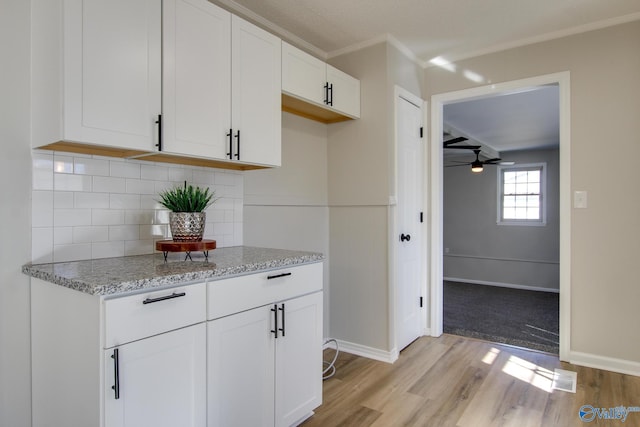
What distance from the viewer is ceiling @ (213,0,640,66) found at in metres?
2.36

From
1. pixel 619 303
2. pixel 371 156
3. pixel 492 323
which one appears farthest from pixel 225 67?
pixel 492 323

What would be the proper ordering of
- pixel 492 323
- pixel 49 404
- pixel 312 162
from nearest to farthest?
pixel 49 404 → pixel 312 162 → pixel 492 323

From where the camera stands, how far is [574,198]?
2.74 meters

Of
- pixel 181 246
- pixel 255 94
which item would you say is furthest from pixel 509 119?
pixel 181 246

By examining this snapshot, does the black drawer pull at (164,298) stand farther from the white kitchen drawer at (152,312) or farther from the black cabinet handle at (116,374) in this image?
the black cabinet handle at (116,374)

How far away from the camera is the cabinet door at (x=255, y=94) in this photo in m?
1.96

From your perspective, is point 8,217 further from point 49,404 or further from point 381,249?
point 381,249

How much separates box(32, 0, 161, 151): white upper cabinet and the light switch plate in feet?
9.11

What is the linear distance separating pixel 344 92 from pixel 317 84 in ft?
1.08

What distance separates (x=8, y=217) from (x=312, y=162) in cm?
193

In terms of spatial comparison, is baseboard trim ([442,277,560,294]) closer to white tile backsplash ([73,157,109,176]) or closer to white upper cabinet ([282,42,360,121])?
white upper cabinet ([282,42,360,121])

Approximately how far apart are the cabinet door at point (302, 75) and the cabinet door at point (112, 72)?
0.83 metres

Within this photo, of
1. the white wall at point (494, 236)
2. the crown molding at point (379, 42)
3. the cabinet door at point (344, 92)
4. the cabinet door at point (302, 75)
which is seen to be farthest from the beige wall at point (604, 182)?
the white wall at point (494, 236)

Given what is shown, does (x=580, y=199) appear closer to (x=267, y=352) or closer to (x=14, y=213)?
(x=267, y=352)
